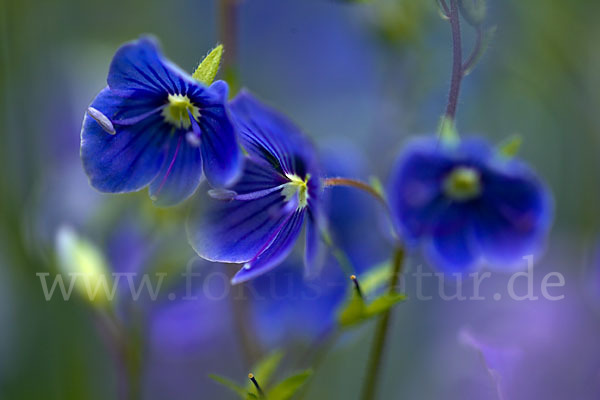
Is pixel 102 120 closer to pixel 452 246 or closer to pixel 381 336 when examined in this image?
pixel 381 336

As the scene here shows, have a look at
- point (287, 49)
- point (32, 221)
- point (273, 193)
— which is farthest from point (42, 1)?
point (273, 193)

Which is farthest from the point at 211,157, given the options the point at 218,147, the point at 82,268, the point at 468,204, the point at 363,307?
the point at 468,204

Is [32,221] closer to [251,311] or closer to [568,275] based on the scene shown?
[251,311]

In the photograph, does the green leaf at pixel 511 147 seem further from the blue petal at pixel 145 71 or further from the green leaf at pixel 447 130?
the blue petal at pixel 145 71

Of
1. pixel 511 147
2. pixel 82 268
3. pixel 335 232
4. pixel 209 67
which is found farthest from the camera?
pixel 335 232

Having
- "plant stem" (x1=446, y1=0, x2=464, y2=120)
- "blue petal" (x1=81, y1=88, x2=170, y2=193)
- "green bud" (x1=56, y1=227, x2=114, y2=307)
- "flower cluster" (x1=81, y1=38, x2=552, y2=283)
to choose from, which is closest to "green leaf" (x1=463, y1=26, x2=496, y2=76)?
"plant stem" (x1=446, y1=0, x2=464, y2=120)

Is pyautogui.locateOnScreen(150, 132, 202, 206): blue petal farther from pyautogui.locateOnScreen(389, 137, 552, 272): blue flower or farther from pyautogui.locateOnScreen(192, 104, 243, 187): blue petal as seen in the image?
pyautogui.locateOnScreen(389, 137, 552, 272): blue flower
